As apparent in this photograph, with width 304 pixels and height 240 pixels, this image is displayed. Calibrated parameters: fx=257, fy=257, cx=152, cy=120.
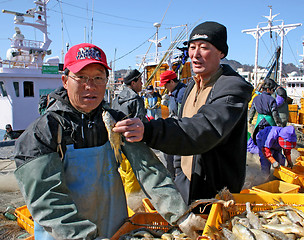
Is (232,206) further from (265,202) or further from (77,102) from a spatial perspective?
(77,102)

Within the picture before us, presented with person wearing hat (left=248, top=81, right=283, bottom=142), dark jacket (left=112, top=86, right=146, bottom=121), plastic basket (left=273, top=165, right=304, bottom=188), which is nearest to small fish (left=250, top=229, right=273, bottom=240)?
dark jacket (left=112, top=86, right=146, bottom=121)

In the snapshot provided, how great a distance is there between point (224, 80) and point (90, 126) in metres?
1.09

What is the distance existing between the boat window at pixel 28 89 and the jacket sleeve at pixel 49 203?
16841 mm

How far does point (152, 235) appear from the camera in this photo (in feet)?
6.28

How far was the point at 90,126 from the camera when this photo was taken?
189 centimetres

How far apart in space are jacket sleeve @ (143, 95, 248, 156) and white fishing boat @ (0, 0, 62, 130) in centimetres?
A: 1577

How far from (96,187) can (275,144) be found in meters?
5.01

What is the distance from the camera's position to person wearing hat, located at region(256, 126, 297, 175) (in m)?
5.42

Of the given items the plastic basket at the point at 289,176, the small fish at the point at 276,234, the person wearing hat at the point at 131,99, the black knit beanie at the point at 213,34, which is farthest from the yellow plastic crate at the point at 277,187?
the black knit beanie at the point at 213,34

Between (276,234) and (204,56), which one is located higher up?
(204,56)

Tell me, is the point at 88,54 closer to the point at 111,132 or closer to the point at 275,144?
the point at 111,132

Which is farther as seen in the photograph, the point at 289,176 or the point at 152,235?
the point at 289,176

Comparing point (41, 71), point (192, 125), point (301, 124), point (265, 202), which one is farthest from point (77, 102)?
point (41, 71)

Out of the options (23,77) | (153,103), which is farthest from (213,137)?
(23,77)
